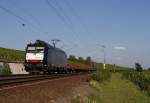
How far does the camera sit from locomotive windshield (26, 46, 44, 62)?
40866 mm

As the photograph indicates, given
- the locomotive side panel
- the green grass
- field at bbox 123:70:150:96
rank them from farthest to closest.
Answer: field at bbox 123:70:150:96 < the locomotive side panel < the green grass

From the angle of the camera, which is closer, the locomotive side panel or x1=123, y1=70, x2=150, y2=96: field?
the locomotive side panel

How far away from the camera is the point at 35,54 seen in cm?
4097

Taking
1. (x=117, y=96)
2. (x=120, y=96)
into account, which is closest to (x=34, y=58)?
(x=120, y=96)

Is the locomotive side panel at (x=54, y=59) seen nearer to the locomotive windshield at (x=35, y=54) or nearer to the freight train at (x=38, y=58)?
the freight train at (x=38, y=58)

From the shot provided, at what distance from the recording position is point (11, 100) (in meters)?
13.4

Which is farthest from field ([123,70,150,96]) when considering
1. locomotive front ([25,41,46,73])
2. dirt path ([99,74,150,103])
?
locomotive front ([25,41,46,73])

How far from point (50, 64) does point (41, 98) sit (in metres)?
27.8

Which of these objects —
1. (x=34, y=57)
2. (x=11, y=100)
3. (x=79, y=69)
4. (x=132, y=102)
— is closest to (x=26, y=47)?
(x=34, y=57)

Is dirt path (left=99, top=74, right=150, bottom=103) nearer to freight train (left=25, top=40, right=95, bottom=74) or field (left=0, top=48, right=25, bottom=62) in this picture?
freight train (left=25, top=40, right=95, bottom=74)

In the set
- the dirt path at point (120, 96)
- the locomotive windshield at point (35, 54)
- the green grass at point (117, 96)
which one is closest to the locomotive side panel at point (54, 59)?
the locomotive windshield at point (35, 54)

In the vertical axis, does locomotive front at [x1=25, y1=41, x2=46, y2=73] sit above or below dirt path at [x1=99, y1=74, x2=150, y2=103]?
above

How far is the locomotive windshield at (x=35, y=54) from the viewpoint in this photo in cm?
4087

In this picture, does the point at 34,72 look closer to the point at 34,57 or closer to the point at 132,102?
the point at 34,57
